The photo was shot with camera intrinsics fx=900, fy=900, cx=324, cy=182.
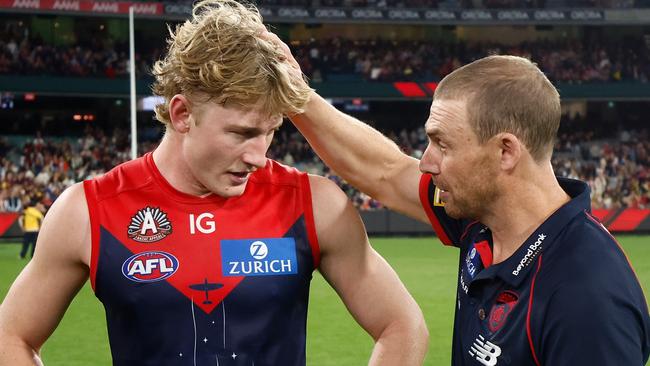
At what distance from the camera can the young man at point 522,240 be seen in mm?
2643

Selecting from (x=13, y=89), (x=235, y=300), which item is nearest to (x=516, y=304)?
(x=235, y=300)

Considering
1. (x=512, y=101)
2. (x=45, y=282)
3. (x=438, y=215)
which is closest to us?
(x=512, y=101)

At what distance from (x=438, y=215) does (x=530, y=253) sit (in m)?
0.88

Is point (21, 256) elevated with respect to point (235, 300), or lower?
lower

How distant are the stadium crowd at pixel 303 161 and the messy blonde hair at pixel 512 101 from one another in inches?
1001

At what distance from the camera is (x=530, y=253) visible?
10.0 ft

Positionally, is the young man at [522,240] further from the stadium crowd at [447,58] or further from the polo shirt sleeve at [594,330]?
the stadium crowd at [447,58]

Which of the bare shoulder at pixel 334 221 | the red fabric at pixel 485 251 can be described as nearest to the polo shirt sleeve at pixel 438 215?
the red fabric at pixel 485 251

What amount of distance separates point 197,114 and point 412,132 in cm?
3896

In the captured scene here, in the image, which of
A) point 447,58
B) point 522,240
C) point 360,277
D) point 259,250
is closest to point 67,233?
point 259,250

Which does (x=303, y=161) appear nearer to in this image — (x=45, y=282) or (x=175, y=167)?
(x=175, y=167)

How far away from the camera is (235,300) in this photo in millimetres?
3309

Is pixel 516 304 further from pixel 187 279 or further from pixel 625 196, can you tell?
pixel 625 196

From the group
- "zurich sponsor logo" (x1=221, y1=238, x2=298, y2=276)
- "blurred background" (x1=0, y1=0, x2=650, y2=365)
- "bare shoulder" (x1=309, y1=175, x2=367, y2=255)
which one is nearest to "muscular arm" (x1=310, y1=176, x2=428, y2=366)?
"bare shoulder" (x1=309, y1=175, x2=367, y2=255)
